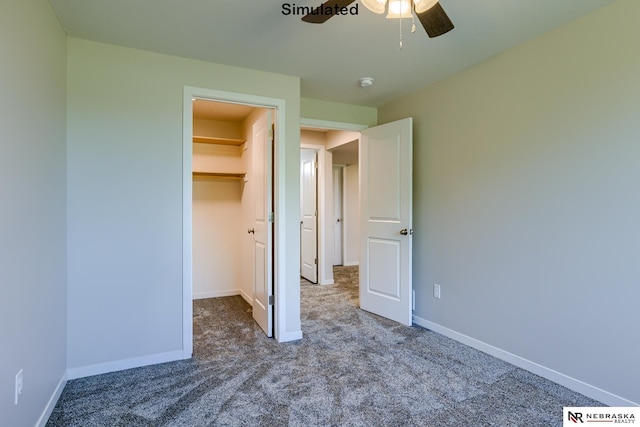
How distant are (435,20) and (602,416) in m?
2.30

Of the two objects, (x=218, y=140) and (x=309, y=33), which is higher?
(x=309, y=33)

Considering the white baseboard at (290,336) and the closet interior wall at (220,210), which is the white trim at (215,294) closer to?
the closet interior wall at (220,210)

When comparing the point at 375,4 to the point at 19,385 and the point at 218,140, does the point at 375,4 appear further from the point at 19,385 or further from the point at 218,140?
the point at 218,140

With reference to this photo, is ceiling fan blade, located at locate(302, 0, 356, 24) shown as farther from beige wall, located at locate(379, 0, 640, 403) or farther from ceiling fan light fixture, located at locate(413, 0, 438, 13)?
beige wall, located at locate(379, 0, 640, 403)

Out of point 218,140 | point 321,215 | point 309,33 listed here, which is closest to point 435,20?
point 309,33

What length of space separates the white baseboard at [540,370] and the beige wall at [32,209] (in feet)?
9.58

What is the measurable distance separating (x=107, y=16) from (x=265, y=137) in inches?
55.8

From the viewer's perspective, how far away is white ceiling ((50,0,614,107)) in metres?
1.94

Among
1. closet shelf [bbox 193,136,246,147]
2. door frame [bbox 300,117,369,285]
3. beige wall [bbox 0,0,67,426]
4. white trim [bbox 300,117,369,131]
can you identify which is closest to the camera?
beige wall [bbox 0,0,67,426]

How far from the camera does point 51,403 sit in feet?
6.22

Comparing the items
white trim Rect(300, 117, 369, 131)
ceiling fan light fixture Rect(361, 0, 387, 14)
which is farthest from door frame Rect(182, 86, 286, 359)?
ceiling fan light fixture Rect(361, 0, 387, 14)

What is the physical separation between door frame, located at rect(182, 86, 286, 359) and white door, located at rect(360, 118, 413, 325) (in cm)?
117

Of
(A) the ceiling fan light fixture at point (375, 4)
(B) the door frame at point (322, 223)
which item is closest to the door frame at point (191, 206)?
(A) the ceiling fan light fixture at point (375, 4)

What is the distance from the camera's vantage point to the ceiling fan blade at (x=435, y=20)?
1.48m
